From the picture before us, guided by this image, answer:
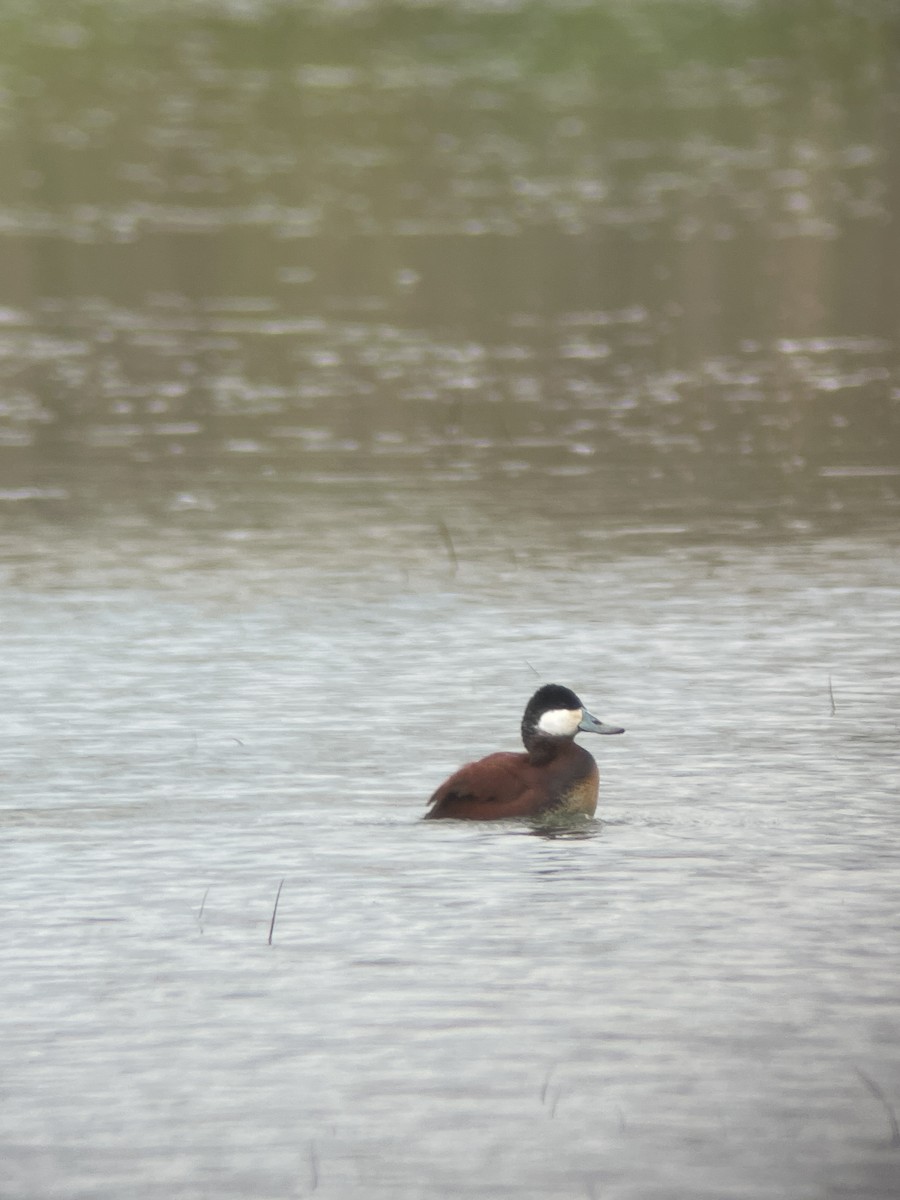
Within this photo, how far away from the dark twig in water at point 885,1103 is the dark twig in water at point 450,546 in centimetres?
875

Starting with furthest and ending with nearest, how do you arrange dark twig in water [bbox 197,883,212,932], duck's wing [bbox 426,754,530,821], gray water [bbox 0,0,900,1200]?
duck's wing [bbox 426,754,530,821] < dark twig in water [bbox 197,883,212,932] < gray water [bbox 0,0,900,1200]

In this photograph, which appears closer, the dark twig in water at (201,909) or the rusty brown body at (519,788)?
the dark twig in water at (201,909)

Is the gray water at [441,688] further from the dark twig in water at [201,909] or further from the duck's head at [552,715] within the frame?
the duck's head at [552,715]

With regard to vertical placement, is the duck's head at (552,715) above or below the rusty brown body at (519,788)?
above

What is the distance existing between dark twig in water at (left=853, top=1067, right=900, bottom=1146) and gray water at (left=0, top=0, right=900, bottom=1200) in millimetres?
16

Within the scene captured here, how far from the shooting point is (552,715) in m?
10.5

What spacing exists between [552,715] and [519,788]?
0.40 m

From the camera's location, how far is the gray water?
694 centimetres

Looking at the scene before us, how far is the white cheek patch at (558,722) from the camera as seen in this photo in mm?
10453

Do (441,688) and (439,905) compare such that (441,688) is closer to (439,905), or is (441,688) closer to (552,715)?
(552,715)

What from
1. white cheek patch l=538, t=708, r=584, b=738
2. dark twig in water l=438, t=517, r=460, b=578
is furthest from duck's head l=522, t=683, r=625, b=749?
dark twig in water l=438, t=517, r=460, b=578

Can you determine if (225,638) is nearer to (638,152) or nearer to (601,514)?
(601,514)

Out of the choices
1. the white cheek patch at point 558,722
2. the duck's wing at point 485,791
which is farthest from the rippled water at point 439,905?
the white cheek patch at point 558,722

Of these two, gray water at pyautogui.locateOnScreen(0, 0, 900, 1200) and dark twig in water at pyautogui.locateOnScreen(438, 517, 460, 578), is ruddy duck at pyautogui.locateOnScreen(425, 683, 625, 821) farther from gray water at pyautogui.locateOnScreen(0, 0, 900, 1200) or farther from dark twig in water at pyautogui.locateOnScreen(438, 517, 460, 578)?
dark twig in water at pyautogui.locateOnScreen(438, 517, 460, 578)
